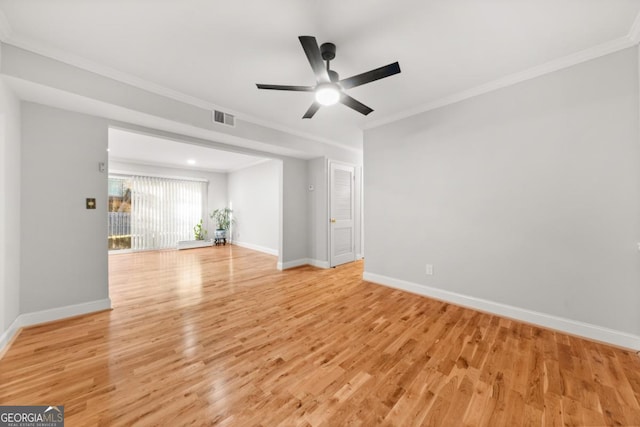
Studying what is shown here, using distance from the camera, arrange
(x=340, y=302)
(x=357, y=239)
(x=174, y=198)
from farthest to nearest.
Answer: (x=174, y=198) → (x=357, y=239) → (x=340, y=302)

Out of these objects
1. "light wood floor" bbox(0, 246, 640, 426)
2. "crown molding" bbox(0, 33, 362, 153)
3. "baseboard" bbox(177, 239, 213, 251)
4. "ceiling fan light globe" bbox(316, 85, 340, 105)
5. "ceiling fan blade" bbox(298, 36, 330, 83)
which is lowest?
"light wood floor" bbox(0, 246, 640, 426)

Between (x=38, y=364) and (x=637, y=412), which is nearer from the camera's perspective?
(x=637, y=412)

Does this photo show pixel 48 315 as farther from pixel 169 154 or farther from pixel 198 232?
pixel 198 232

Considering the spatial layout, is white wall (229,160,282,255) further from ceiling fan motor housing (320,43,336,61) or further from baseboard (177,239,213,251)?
ceiling fan motor housing (320,43,336,61)

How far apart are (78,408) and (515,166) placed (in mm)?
4216

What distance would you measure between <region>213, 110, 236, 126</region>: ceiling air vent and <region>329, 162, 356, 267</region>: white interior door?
7.16 ft

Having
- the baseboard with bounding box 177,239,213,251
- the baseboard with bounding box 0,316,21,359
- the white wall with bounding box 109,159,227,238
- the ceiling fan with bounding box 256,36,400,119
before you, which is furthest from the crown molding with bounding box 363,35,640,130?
the baseboard with bounding box 177,239,213,251

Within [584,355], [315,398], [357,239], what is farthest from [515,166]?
[357,239]

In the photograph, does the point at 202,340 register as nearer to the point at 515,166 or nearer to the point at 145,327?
the point at 145,327

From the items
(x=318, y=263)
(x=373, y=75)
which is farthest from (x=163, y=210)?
(x=373, y=75)

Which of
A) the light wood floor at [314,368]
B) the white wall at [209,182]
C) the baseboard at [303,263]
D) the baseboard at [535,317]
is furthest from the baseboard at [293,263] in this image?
the white wall at [209,182]

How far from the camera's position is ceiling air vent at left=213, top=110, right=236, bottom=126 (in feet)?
11.0

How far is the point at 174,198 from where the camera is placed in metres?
7.54

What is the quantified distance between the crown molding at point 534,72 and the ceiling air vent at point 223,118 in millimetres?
2505
